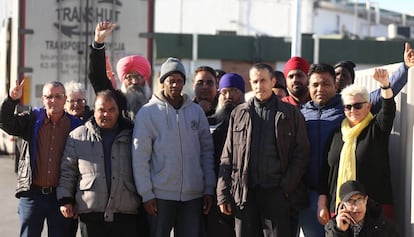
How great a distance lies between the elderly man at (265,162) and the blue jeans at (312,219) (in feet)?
0.66

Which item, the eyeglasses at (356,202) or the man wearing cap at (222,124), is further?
the man wearing cap at (222,124)

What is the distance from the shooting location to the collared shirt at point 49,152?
18.1 feet

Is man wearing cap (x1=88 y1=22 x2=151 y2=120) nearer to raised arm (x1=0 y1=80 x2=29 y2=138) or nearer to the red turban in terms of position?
raised arm (x1=0 y1=80 x2=29 y2=138)

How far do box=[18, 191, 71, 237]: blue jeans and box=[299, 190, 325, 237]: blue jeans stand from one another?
1961 mm

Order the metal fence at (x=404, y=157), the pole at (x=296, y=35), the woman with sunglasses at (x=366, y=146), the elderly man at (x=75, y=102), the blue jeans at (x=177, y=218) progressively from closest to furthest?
the woman with sunglasses at (x=366, y=146)
the metal fence at (x=404, y=157)
the blue jeans at (x=177, y=218)
the elderly man at (x=75, y=102)
the pole at (x=296, y=35)

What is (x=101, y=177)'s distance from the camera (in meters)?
5.29

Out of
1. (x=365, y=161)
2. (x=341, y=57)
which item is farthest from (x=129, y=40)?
(x=341, y=57)

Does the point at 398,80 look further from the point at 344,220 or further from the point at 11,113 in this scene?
the point at 11,113

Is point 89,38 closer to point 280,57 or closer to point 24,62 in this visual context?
point 24,62

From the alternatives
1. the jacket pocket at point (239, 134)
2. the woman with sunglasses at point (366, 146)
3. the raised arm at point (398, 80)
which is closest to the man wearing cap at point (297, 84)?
the raised arm at point (398, 80)

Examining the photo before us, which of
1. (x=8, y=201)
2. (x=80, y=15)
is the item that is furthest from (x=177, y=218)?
(x=80, y=15)

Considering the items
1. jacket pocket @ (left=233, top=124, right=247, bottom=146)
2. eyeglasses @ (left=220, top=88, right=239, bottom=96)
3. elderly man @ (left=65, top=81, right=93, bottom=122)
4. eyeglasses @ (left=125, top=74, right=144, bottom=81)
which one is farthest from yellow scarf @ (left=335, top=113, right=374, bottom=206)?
elderly man @ (left=65, top=81, right=93, bottom=122)

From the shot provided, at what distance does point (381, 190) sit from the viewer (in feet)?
16.0

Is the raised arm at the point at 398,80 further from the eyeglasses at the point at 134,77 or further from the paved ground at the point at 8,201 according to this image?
the paved ground at the point at 8,201
